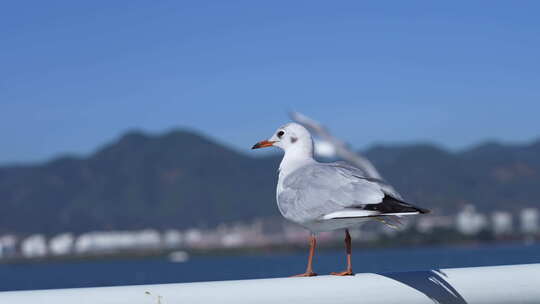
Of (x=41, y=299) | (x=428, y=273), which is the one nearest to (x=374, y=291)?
(x=428, y=273)

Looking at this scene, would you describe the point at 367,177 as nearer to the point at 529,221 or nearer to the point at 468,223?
the point at 468,223

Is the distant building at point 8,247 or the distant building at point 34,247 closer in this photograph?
the distant building at point 34,247

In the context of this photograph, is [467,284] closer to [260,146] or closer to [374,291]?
[374,291]

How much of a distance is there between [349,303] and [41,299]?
867 millimetres

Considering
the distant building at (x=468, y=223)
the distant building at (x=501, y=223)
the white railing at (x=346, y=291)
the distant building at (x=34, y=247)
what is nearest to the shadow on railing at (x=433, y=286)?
the white railing at (x=346, y=291)

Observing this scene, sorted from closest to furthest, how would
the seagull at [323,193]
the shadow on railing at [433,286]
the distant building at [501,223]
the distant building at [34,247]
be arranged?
the shadow on railing at [433,286], the seagull at [323,193], the distant building at [501,223], the distant building at [34,247]

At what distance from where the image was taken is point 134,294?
244cm

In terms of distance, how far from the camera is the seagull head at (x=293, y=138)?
3824 millimetres

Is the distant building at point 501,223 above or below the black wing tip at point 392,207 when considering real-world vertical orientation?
below

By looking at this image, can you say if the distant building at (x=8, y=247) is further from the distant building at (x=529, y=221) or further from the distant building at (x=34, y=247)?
the distant building at (x=529, y=221)

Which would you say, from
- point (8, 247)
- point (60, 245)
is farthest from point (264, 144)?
point (60, 245)

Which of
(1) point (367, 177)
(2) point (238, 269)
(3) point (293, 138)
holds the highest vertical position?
(3) point (293, 138)

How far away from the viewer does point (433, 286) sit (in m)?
2.89

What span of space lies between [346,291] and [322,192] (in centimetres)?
82
